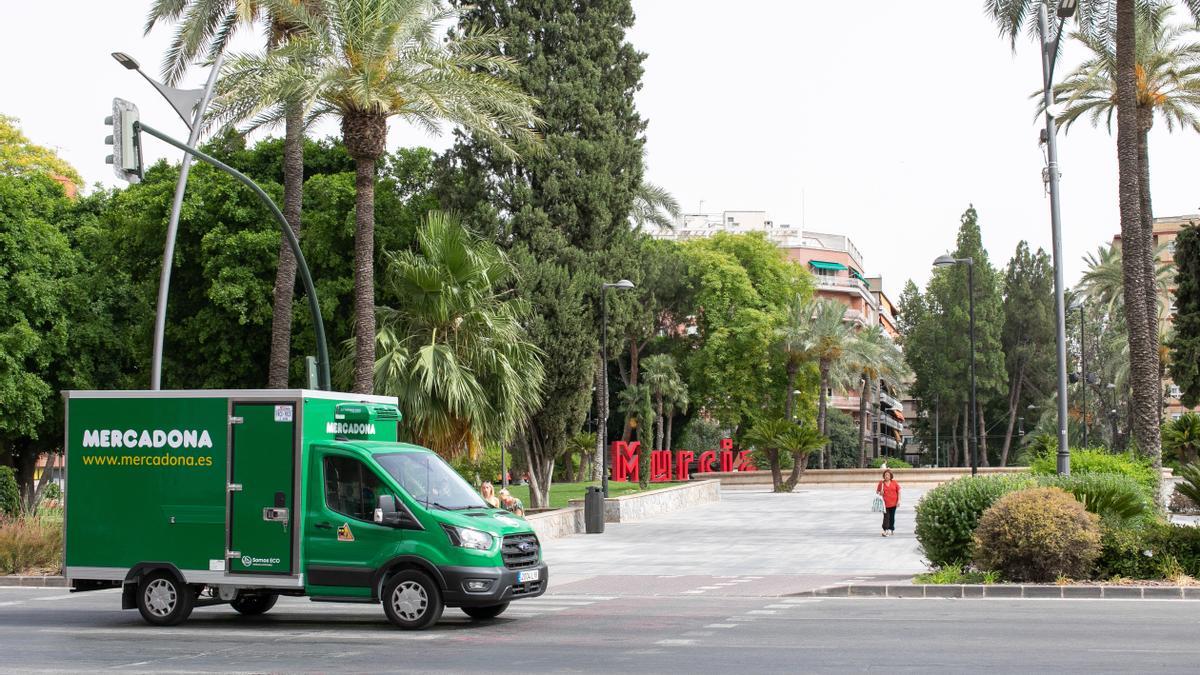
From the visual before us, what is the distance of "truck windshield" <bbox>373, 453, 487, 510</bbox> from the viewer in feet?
45.3

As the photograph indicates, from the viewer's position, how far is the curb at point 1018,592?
15.8 m

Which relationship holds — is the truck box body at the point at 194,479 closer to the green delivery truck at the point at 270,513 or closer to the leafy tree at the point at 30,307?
the green delivery truck at the point at 270,513

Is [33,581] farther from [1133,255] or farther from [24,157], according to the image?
[24,157]

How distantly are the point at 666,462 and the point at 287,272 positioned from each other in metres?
33.6

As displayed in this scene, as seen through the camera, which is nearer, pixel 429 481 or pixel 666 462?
pixel 429 481

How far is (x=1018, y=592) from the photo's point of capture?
1616cm

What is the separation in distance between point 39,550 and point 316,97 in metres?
9.56

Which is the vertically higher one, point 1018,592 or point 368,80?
point 368,80

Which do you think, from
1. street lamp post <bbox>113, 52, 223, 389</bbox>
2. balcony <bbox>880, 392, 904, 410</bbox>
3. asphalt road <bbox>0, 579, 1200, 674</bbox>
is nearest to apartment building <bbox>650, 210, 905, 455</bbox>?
balcony <bbox>880, 392, 904, 410</bbox>

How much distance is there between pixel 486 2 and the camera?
35.2 m

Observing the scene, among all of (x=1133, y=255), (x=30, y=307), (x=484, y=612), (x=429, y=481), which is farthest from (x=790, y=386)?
(x=429, y=481)

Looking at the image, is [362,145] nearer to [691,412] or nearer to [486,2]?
[486,2]

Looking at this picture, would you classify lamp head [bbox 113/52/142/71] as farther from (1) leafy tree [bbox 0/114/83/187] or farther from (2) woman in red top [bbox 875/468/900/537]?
(1) leafy tree [bbox 0/114/83/187]

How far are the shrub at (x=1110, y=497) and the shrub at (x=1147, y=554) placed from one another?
0.80 m
